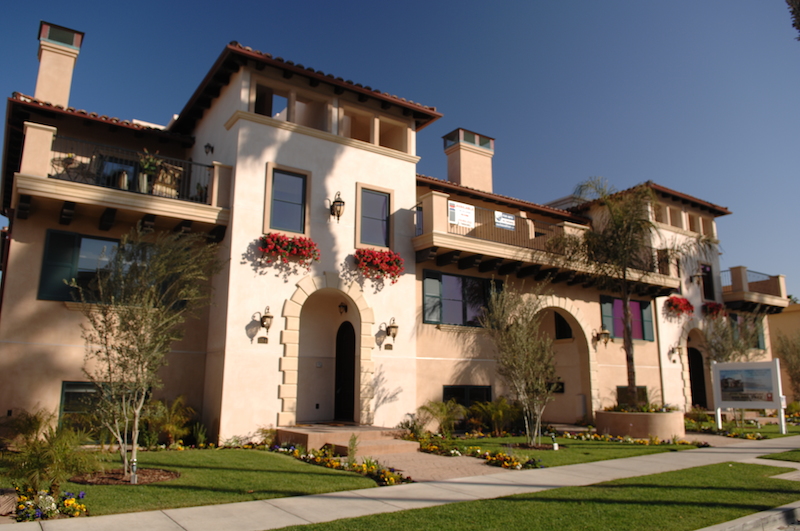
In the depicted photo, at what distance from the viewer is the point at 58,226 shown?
1353cm

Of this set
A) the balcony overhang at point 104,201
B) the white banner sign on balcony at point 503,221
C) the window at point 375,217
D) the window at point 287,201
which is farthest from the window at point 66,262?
the white banner sign on balcony at point 503,221

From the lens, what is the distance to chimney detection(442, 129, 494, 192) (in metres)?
23.4

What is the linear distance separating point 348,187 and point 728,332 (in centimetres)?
1589

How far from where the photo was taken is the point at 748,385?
59.4 ft

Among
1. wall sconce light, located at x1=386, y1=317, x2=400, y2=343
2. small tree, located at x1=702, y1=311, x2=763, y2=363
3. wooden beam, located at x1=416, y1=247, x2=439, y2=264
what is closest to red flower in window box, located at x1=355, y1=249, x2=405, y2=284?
wooden beam, located at x1=416, y1=247, x2=439, y2=264

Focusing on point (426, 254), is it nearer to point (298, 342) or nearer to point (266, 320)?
point (298, 342)

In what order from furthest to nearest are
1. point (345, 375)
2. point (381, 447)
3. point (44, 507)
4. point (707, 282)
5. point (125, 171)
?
1. point (707, 282)
2. point (345, 375)
3. point (125, 171)
4. point (381, 447)
5. point (44, 507)

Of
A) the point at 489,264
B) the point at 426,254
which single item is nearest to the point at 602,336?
the point at 489,264

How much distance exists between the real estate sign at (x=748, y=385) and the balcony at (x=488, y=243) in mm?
3892

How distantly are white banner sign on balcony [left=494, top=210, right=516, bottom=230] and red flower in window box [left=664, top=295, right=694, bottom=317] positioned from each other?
9279 mm

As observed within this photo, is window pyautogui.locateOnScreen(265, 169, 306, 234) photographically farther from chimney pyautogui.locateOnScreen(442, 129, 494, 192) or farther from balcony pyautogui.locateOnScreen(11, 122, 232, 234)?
chimney pyautogui.locateOnScreen(442, 129, 494, 192)

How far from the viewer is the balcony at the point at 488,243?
56.3 ft

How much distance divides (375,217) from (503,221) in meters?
4.80

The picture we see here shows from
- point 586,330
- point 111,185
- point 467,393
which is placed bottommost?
point 467,393
